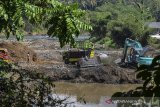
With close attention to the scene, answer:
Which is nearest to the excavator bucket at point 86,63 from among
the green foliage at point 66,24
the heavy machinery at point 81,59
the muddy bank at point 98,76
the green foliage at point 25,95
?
the heavy machinery at point 81,59

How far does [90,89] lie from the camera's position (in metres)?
24.2

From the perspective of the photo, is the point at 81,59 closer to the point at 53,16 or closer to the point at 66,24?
the point at 53,16

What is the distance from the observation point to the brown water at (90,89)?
22688 mm

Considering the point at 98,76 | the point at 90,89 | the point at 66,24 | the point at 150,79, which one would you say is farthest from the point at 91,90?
the point at 150,79

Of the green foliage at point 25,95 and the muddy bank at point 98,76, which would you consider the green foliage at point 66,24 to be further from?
the muddy bank at point 98,76

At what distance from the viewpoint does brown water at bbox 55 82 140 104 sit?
22.7m

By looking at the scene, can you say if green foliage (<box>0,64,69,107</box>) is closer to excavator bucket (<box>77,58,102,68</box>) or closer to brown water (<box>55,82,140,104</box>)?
brown water (<box>55,82,140,104</box>)

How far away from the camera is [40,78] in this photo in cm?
486

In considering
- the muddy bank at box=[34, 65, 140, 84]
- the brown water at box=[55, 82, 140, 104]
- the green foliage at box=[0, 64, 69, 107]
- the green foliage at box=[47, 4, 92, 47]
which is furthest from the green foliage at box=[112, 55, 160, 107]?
the muddy bank at box=[34, 65, 140, 84]

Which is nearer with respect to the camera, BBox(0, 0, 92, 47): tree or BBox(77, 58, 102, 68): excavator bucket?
BBox(0, 0, 92, 47): tree

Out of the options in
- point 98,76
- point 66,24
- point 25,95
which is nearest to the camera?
point 66,24

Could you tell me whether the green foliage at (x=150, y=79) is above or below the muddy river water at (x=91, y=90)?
above

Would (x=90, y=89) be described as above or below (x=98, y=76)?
below

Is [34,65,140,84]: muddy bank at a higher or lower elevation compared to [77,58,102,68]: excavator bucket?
lower
